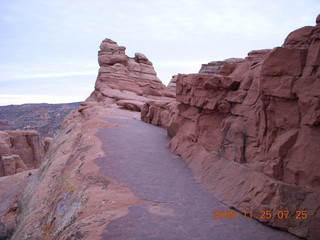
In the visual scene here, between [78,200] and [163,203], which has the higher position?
[78,200]

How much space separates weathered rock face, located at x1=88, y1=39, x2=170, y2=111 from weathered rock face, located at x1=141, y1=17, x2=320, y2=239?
1437 centimetres

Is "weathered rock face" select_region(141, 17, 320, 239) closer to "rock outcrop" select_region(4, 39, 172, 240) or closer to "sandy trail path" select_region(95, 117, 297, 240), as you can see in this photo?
"sandy trail path" select_region(95, 117, 297, 240)

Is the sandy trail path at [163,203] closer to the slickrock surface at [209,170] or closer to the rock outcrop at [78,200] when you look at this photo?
the slickrock surface at [209,170]

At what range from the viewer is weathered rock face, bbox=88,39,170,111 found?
21.5m

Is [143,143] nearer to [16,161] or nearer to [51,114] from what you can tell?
[16,161]

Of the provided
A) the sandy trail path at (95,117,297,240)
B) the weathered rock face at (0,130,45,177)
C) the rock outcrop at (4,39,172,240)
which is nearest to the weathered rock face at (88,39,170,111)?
the rock outcrop at (4,39,172,240)

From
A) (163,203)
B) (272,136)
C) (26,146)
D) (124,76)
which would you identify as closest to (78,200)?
(163,203)

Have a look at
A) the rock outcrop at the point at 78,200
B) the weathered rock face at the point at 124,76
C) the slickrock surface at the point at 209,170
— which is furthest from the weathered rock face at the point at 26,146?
the slickrock surface at the point at 209,170

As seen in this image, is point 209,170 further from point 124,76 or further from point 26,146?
point 26,146

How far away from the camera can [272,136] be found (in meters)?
4.52

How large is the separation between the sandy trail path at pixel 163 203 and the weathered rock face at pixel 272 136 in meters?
0.30

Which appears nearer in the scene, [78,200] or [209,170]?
[78,200]

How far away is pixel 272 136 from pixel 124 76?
18889mm

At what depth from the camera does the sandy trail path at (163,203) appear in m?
3.68
